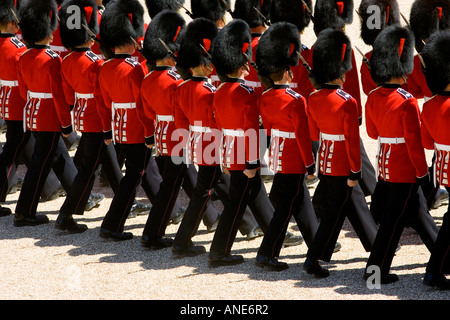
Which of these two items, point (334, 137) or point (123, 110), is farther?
point (123, 110)

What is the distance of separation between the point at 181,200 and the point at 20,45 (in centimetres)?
163

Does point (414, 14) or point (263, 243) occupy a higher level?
point (414, 14)

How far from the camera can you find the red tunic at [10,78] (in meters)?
7.34

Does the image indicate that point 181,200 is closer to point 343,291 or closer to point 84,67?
point 84,67

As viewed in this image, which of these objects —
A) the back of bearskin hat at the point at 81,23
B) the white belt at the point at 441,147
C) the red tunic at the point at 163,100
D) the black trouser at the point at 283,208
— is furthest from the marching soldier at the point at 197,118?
the white belt at the point at 441,147

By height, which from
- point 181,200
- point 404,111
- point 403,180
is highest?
point 404,111

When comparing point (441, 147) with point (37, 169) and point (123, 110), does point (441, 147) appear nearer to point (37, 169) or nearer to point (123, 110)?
point (123, 110)

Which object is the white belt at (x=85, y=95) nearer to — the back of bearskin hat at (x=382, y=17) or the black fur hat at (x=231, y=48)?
the black fur hat at (x=231, y=48)

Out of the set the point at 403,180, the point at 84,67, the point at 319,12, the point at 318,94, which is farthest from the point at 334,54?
the point at 84,67

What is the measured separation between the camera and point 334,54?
5918mm

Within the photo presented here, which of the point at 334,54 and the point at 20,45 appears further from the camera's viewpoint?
the point at 20,45

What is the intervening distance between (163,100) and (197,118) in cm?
32

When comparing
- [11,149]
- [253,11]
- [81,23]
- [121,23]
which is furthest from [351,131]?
[11,149]

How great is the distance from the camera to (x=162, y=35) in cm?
656
